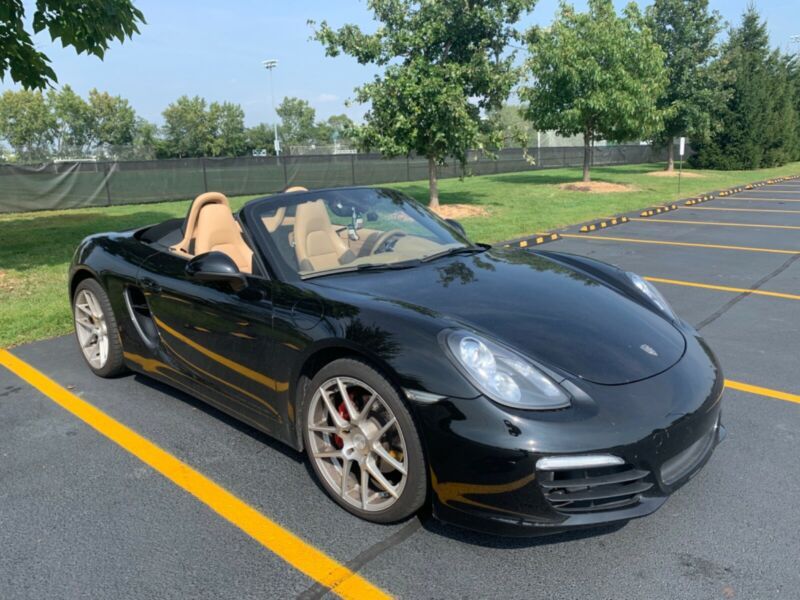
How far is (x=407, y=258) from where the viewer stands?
3.56 meters

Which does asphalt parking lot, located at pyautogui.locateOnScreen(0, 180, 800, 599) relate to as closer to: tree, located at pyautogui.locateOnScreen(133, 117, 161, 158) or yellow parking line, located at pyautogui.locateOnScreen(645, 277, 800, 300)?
A: yellow parking line, located at pyautogui.locateOnScreen(645, 277, 800, 300)

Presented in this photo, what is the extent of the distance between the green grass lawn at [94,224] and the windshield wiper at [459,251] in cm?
398

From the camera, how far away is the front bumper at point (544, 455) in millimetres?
2201

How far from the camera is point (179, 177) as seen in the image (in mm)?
22266

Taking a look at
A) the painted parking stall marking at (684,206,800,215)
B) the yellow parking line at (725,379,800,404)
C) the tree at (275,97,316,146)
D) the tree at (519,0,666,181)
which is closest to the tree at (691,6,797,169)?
the tree at (519,0,666,181)

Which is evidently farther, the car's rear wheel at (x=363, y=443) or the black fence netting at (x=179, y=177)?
the black fence netting at (x=179, y=177)

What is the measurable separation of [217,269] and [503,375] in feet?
5.02

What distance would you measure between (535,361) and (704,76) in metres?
31.5

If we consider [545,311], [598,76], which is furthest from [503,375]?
[598,76]

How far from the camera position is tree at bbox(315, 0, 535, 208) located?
1328cm

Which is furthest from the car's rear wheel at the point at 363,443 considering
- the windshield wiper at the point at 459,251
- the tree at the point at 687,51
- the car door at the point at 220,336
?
the tree at the point at 687,51

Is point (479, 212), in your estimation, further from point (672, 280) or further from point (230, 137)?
point (230, 137)

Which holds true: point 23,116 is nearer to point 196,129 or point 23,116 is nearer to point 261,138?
point 196,129

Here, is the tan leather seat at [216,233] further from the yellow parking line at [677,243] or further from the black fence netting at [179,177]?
the black fence netting at [179,177]
